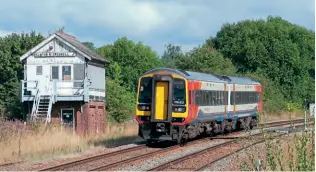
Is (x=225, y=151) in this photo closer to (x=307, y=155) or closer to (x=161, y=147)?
(x=161, y=147)

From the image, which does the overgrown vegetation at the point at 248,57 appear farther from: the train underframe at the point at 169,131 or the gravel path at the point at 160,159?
the gravel path at the point at 160,159

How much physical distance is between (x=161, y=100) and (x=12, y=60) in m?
29.1

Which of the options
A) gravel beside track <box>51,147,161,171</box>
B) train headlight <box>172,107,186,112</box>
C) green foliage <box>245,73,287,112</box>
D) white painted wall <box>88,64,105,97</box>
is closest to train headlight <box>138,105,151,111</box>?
train headlight <box>172,107,186,112</box>

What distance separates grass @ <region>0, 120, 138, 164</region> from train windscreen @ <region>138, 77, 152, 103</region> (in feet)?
8.01

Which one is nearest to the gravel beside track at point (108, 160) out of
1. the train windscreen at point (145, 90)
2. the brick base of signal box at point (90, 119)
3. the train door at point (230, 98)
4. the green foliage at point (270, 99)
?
the train windscreen at point (145, 90)

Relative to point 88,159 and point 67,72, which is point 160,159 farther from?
point 67,72

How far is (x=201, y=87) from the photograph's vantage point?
75.0 ft

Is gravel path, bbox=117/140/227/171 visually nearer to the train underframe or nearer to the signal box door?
the train underframe

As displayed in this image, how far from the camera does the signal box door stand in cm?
2136

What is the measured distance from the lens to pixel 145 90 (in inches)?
857

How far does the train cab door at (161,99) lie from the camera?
21.4 metres

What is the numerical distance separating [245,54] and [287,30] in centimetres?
587

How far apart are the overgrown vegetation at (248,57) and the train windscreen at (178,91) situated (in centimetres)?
2921

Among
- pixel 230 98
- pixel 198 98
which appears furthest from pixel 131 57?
pixel 198 98
